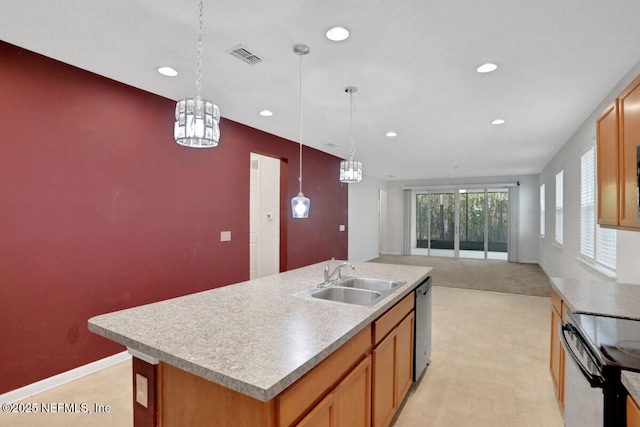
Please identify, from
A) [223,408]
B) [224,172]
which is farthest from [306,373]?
[224,172]

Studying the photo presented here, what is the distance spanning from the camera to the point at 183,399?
1241 mm

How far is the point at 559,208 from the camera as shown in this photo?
5750mm

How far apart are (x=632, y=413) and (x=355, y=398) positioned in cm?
101

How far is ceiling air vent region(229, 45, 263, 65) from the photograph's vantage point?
2332 millimetres

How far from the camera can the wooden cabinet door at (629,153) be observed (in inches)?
63.3

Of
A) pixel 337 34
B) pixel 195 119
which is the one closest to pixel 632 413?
pixel 195 119

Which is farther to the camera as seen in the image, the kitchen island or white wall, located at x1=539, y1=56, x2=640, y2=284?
white wall, located at x1=539, y1=56, x2=640, y2=284

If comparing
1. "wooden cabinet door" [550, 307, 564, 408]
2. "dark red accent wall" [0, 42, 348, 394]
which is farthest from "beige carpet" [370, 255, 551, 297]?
"dark red accent wall" [0, 42, 348, 394]

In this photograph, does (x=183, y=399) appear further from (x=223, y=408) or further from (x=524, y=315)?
(x=524, y=315)

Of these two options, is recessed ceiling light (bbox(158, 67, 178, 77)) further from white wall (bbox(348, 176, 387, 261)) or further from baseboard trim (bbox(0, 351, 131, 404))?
white wall (bbox(348, 176, 387, 261))

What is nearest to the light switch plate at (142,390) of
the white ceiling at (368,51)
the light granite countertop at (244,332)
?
the light granite countertop at (244,332)

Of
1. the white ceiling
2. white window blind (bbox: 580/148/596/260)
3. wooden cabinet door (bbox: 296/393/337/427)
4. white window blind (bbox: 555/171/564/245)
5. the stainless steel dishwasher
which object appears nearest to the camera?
wooden cabinet door (bbox: 296/393/337/427)

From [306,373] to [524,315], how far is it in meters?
4.31

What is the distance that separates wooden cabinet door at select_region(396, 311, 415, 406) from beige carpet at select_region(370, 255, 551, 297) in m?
4.11
